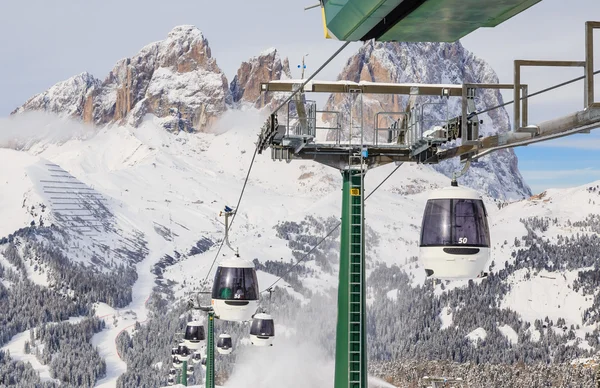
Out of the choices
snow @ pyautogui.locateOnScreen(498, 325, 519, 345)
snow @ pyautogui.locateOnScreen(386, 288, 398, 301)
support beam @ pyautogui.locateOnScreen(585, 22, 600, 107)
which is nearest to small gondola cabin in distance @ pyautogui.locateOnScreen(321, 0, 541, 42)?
support beam @ pyautogui.locateOnScreen(585, 22, 600, 107)

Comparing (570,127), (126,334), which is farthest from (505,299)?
(570,127)

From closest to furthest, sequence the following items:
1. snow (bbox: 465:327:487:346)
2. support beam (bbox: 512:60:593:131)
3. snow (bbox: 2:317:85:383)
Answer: support beam (bbox: 512:60:593:131), snow (bbox: 2:317:85:383), snow (bbox: 465:327:487:346)

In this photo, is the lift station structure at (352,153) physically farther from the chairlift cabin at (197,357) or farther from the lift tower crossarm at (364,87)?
the chairlift cabin at (197,357)

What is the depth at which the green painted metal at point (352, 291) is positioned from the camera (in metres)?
14.7

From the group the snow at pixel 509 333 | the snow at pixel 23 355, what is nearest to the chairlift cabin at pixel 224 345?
the snow at pixel 23 355

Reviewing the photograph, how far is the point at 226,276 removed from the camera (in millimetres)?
19031

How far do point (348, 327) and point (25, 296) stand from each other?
628 ft

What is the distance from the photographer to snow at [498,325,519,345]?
162025 millimetres

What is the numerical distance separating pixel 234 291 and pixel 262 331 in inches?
302

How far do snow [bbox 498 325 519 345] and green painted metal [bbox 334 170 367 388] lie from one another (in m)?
152

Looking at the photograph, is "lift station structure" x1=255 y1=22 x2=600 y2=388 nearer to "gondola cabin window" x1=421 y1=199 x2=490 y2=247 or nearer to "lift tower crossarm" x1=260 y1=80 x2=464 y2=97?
"lift tower crossarm" x1=260 y1=80 x2=464 y2=97

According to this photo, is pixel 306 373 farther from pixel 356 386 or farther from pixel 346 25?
pixel 346 25

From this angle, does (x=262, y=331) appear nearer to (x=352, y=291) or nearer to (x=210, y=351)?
(x=210, y=351)

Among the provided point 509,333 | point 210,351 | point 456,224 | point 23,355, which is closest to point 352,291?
point 456,224
